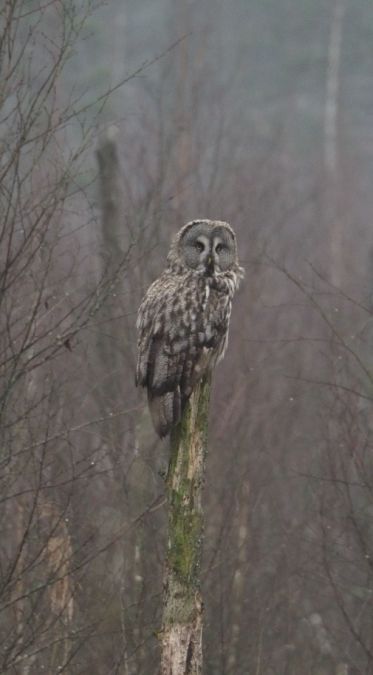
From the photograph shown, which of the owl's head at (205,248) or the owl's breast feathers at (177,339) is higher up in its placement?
the owl's head at (205,248)

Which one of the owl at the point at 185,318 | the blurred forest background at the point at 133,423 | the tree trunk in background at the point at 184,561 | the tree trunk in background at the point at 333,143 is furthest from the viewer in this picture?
the tree trunk in background at the point at 333,143

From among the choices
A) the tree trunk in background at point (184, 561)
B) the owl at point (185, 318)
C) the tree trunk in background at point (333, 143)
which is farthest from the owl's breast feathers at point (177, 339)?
the tree trunk in background at point (333, 143)

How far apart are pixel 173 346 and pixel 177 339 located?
5cm

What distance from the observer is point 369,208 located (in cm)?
4769

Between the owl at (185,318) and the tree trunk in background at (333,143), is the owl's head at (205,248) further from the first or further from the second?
the tree trunk in background at (333,143)

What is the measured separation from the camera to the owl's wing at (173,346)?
24.8 feet

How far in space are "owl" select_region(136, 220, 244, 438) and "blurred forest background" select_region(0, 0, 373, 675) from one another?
0.36 meters

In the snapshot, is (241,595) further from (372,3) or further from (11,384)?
(372,3)

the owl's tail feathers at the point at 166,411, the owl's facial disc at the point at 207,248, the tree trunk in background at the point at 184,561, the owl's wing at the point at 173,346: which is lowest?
the tree trunk in background at the point at 184,561

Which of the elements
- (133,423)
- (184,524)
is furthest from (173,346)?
(133,423)

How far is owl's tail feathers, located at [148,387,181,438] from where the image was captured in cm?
747

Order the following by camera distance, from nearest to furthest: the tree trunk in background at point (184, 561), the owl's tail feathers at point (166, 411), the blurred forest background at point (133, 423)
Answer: the tree trunk in background at point (184, 561), the owl's tail feathers at point (166, 411), the blurred forest background at point (133, 423)

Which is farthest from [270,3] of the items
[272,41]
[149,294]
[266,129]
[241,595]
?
[149,294]

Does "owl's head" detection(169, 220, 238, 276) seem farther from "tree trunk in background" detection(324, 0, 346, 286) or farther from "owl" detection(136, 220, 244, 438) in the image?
"tree trunk in background" detection(324, 0, 346, 286)
